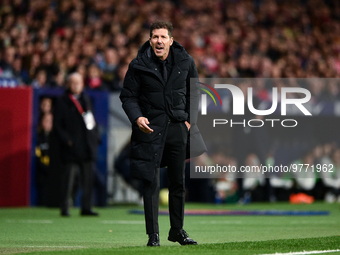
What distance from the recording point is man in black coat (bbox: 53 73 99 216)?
34.9 feet

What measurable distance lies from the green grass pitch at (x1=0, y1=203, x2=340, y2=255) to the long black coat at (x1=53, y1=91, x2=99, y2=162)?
40.7 inches

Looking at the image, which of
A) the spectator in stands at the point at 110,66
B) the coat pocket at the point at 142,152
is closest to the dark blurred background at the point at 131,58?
the spectator in stands at the point at 110,66

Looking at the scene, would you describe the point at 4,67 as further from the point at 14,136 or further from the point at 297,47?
the point at 297,47

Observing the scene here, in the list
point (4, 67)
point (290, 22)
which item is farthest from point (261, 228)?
point (290, 22)

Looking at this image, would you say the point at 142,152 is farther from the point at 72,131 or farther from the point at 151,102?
the point at 72,131

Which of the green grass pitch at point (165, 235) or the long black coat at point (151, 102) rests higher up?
the long black coat at point (151, 102)

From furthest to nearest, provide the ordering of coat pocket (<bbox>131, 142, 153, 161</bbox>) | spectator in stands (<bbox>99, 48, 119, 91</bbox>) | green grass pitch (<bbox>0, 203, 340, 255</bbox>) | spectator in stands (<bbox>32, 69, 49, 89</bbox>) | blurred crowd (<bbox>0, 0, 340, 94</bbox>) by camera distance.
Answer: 1. blurred crowd (<bbox>0, 0, 340, 94</bbox>)
2. spectator in stands (<bbox>99, 48, 119, 91</bbox>)
3. spectator in stands (<bbox>32, 69, 49, 89</bbox>)
4. coat pocket (<bbox>131, 142, 153, 161</bbox>)
5. green grass pitch (<bbox>0, 203, 340, 255</bbox>)

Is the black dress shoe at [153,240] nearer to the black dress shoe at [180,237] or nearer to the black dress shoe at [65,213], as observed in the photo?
the black dress shoe at [180,237]

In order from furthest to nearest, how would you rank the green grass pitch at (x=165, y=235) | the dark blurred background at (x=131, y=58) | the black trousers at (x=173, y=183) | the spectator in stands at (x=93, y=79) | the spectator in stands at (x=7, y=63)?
the spectator in stands at (x=7, y=63), the spectator in stands at (x=93, y=79), the dark blurred background at (x=131, y=58), the black trousers at (x=173, y=183), the green grass pitch at (x=165, y=235)

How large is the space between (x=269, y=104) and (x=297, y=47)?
250 inches

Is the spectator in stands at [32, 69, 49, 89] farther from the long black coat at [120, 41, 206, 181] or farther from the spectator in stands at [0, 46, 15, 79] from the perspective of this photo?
the long black coat at [120, 41, 206, 181]

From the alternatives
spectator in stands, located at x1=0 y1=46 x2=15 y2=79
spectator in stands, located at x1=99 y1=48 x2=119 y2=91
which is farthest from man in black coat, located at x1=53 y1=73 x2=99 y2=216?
spectator in stands, located at x1=0 y1=46 x2=15 y2=79

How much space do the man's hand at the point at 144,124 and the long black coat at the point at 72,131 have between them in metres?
5.14

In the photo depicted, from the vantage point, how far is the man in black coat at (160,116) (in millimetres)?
5695
